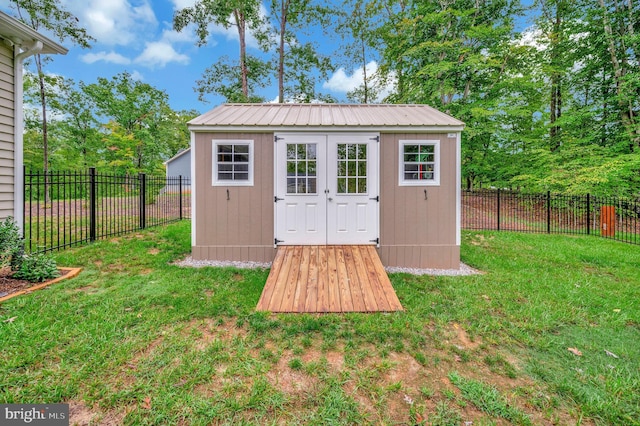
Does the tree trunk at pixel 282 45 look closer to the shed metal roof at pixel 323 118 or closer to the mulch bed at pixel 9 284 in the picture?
the shed metal roof at pixel 323 118

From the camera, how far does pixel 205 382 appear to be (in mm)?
2000

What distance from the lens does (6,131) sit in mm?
3912

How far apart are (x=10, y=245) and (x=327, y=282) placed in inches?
170

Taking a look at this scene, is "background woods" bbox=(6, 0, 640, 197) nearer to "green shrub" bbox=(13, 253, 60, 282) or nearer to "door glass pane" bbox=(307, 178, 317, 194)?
"door glass pane" bbox=(307, 178, 317, 194)

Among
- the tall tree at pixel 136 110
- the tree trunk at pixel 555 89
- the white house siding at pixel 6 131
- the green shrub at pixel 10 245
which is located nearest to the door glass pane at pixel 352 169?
the green shrub at pixel 10 245

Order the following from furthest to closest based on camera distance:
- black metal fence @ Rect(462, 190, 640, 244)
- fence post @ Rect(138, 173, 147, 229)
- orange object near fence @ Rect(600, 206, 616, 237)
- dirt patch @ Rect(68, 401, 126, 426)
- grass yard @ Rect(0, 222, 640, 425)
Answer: black metal fence @ Rect(462, 190, 640, 244) < orange object near fence @ Rect(600, 206, 616, 237) < fence post @ Rect(138, 173, 147, 229) < grass yard @ Rect(0, 222, 640, 425) < dirt patch @ Rect(68, 401, 126, 426)

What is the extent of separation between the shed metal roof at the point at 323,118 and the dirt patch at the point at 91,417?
425cm

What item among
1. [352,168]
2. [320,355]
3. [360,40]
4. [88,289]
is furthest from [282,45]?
[320,355]

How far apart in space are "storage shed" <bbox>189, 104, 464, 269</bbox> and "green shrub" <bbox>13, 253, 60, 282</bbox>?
2.00m

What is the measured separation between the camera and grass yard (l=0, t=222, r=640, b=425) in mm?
1804

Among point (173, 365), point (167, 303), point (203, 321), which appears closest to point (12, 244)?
point (167, 303)

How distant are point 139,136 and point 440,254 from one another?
73.5 feet

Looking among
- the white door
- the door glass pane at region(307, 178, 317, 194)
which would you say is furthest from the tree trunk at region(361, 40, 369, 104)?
the door glass pane at region(307, 178, 317, 194)

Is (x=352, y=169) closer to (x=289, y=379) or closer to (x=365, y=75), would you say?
(x=289, y=379)
